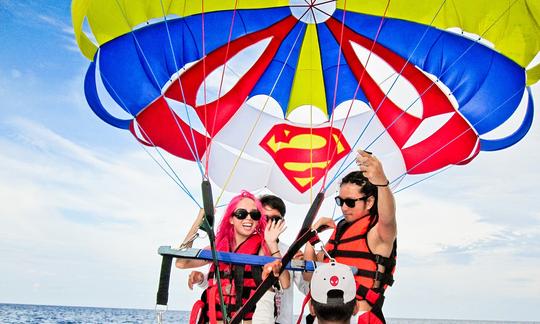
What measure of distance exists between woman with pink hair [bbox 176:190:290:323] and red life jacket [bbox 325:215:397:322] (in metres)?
0.38

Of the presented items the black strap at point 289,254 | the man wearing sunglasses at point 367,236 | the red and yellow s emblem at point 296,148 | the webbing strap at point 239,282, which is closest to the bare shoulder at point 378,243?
the man wearing sunglasses at point 367,236

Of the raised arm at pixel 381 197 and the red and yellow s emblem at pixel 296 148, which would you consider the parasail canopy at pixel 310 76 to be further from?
the raised arm at pixel 381 197

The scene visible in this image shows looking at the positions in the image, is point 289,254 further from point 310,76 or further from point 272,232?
point 310,76

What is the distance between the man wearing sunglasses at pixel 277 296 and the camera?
3289mm

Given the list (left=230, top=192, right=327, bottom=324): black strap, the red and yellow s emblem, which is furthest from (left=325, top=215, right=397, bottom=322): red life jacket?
the red and yellow s emblem

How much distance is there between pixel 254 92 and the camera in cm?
579

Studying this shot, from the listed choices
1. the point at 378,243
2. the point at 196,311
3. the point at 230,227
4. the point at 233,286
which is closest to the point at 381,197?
the point at 378,243

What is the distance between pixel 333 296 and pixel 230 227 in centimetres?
189

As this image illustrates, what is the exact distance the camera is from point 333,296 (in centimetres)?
179

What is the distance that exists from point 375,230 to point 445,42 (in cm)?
263

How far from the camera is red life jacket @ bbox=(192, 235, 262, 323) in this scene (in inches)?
120

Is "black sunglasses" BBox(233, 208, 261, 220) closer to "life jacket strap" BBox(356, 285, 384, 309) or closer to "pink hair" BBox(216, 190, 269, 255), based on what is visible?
"pink hair" BBox(216, 190, 269, 255)

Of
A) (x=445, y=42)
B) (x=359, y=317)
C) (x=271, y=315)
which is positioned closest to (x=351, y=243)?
(x=359, y=317)

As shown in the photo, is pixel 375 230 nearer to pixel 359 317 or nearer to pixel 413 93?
pixel 359 317
